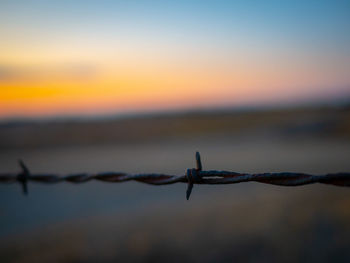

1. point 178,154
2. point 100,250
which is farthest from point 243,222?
point 178,154

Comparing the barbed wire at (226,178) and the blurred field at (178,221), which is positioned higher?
the barbed wire at (226,178)

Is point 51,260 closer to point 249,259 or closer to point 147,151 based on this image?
point 249,259

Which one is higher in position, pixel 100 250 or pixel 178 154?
pixel 178 154

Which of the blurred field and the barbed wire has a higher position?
the barbed wire

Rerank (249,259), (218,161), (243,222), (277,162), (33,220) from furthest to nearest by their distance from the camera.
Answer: (218,161), (277,162), (33,220), (243,222), (249,259)

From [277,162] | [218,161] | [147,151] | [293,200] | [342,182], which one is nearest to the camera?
[342,182]

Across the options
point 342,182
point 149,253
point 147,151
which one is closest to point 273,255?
point 149,253

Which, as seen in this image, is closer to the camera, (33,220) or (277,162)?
(33,220)

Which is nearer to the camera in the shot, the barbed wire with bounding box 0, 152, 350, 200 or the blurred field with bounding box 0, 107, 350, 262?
the barbed wire with bounding box 0, 152, 350, 200

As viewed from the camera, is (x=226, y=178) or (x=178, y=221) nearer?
(x=226, y=178)

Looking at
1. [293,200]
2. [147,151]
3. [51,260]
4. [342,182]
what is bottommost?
[51,260]

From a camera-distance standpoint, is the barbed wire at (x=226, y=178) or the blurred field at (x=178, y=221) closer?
the barbed wire at (x=226, y=178)
